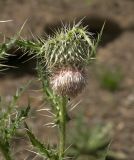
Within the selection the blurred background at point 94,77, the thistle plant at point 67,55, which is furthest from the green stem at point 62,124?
the blurred background at point 94,77

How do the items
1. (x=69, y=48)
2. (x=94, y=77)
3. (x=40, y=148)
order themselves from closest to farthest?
(x=69, y=48) < (x=40, y=148) < (x=94, y=77)

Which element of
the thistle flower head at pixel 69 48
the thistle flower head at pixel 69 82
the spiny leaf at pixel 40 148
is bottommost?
the spiny leaf at pixel 40 148

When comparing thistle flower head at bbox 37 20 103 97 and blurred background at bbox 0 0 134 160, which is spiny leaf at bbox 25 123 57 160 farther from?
blurred background at bbox 0 0 134 160

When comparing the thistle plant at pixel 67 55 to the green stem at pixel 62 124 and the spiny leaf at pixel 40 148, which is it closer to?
the green stem at pixel 62 124

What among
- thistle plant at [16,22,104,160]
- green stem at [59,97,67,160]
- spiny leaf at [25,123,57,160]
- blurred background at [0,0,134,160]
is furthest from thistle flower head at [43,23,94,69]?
blurred background at [0,0,134,160]

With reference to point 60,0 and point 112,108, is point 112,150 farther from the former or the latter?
point 60,0

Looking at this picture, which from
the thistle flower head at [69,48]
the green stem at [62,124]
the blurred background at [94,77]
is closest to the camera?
the thistle flower head at [69,48]

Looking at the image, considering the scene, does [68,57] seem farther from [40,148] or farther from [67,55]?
[40,148]

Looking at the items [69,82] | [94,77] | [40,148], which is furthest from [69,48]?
[94,77]

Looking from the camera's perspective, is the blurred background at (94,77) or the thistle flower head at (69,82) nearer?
the thistle flower head at (69,82)

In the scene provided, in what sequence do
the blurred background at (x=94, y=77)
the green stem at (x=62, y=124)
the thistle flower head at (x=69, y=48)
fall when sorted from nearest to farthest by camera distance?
the thistle flower head at (x=69, y=48) → the green stem at (x=62, y=124) → the blurred background at (x=94, y=77)
